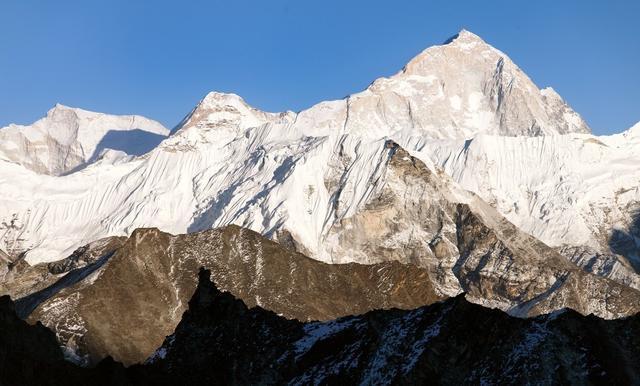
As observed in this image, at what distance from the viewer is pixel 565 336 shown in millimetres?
97062

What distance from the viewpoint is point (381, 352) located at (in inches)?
4006

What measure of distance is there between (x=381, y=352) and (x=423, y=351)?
5042 millimetres

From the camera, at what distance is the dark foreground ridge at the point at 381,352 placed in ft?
313

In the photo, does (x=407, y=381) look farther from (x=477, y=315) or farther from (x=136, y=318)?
(x=136, y=318)

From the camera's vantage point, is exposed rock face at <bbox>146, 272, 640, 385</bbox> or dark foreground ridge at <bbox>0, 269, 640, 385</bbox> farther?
dark foreground ridge at <bbox>0, 269, 640, 385</bbox>

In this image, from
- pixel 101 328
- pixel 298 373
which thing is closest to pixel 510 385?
pixel 298 373

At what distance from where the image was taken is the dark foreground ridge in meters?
95.5

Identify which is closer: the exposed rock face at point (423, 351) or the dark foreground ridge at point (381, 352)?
the exposed rock face at point (423, 351)

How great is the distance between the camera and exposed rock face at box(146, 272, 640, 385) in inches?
3748

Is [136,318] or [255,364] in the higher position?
[136,318]

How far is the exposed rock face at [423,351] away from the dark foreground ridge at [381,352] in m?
0.09

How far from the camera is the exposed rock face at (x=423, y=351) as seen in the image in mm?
95188

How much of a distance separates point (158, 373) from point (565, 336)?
35215 mm

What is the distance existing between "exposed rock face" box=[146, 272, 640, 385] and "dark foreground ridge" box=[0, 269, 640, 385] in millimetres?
89
